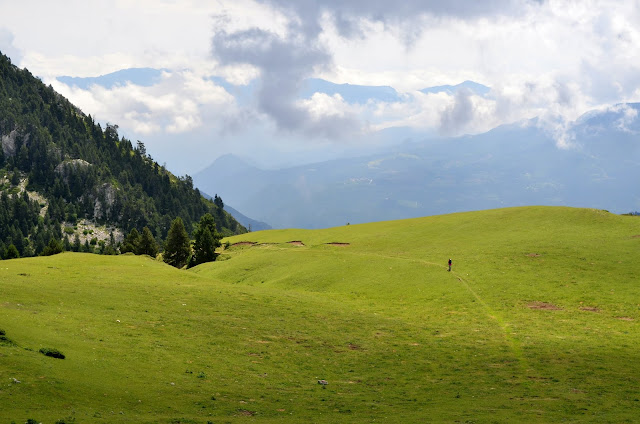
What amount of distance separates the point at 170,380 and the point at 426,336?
81.6 ft

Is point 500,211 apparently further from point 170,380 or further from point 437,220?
point 170,380

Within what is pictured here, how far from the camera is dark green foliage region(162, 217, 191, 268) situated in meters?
123

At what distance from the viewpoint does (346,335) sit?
46688 millimetres

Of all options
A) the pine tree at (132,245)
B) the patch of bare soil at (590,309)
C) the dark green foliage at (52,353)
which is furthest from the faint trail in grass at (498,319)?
the pine tree at (132,245)

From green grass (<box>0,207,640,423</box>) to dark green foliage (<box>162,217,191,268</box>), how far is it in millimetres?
38340

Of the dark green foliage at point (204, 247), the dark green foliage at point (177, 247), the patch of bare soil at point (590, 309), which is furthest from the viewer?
the dark green foliage at point (177, 247)

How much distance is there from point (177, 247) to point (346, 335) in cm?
8489

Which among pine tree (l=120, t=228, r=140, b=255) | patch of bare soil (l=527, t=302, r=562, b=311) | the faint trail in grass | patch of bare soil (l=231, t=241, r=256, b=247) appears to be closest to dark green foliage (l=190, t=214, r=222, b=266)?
patch of bare soil (l=231, t=241, r=256, b=247)

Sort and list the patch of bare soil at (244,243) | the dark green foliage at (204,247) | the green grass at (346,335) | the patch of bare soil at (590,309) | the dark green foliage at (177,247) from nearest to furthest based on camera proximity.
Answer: the green grass at (346,335) < the patch of bare soil at (590,309) < the dark green foliage at (204,247) < the patch of bare soil at (244,243) < the dark green foliage at (177,247)

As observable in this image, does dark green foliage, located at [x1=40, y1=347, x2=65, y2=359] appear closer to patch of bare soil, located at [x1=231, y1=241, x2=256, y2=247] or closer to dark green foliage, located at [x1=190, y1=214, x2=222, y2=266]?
dark green foliage, located at [x1=190, y1=214, x2=222, y2=266]

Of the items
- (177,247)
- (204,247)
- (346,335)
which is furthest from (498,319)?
(177,247)

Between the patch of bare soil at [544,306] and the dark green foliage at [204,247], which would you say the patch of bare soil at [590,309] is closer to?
the patch of bare soil at [544,306]

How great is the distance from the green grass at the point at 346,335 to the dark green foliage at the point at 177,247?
38340 mm

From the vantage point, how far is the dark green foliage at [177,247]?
123 meters
